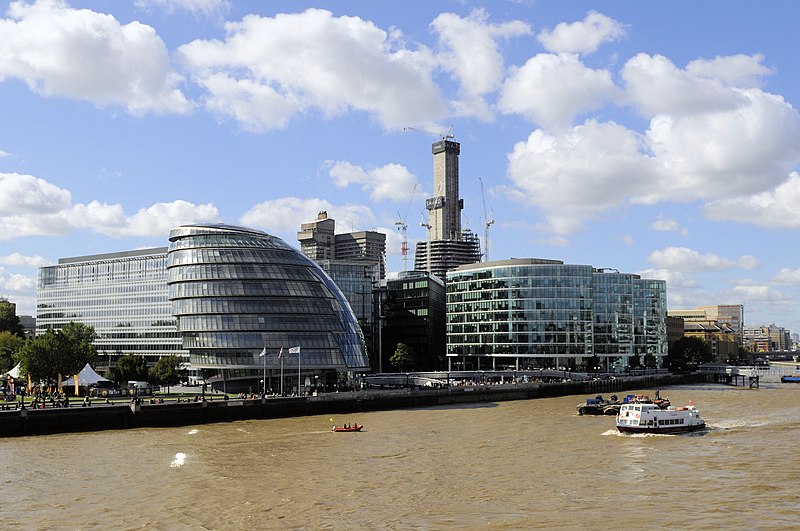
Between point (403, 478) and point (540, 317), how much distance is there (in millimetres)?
131536

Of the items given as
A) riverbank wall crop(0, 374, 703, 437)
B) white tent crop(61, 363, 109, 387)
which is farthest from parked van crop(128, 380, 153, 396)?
riverbank wall crop(0, 374, 703, 437)

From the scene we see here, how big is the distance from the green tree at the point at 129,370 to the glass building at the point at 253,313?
11751 millimetres

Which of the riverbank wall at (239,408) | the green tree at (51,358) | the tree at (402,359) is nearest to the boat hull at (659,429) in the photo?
the riverbank wall at (239,408)

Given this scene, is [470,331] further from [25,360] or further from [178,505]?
[178,505]

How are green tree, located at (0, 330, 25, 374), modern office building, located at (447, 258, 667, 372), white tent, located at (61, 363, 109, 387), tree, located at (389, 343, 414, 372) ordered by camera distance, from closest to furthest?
white tent, located at (61, 363, 109, 387) → green tree, located at (0, 330, 25, 374) → tree, located at (389, 343, 414, 372) → modern office building, located at (447, 258, 667, 372)

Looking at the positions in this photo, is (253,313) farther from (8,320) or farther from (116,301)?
(8,320)

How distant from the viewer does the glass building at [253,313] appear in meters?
116

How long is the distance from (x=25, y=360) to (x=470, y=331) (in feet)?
348

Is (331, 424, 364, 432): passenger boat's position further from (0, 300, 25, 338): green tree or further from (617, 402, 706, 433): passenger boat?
(0, 300, 25, 338): green tree

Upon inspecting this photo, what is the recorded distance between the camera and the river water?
40.2m

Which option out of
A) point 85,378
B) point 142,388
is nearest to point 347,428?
point 85,378

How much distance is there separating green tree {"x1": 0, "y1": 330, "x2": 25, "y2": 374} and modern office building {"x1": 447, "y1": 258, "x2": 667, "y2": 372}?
3600 inches

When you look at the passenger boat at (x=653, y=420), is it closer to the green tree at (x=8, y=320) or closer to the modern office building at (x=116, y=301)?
the modern office building at (x=116, y=301)

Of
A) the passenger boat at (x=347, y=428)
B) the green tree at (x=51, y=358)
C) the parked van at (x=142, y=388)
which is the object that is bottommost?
the passenger boat at (x=347, y=428)
